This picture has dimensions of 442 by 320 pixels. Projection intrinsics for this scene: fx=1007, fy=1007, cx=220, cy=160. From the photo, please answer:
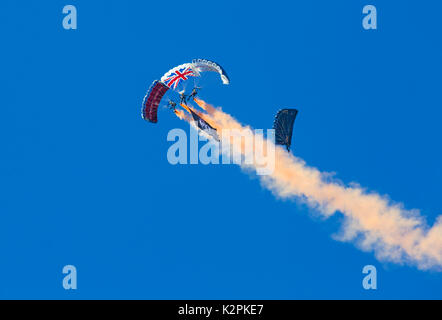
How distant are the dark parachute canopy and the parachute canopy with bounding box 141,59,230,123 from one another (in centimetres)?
457

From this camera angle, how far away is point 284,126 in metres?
71.9

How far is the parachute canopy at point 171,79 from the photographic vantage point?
7281 cm

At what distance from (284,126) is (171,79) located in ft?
30.7

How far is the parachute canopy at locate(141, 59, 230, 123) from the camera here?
72812 mm

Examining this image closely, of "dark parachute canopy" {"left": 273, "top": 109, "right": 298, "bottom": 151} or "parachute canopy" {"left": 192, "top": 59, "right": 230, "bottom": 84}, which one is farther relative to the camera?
"parachute canopy" {"left": 192, "top": 59, "right": 230, "bottom": 84}

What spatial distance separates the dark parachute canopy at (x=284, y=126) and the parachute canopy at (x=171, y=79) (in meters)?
4.57

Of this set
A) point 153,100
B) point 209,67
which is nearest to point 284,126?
point 209,67

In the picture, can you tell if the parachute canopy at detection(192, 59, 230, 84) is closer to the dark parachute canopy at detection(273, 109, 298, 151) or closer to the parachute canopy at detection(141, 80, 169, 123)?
Answer: the parachute canopy at detection(141, 80, 169, 123)

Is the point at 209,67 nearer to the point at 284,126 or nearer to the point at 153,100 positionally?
the point at 153,100

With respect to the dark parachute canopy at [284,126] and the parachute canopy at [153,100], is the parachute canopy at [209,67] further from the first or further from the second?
the dark parachute canopy at [284,126]

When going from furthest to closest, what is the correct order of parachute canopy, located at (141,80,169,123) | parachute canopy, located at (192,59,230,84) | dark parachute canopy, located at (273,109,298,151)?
parachute canopy, located at (141,80,169,123) < parachute canopy, located at (192,59,230,84) < dark parachute canopy, located at (273,109,298,151)
